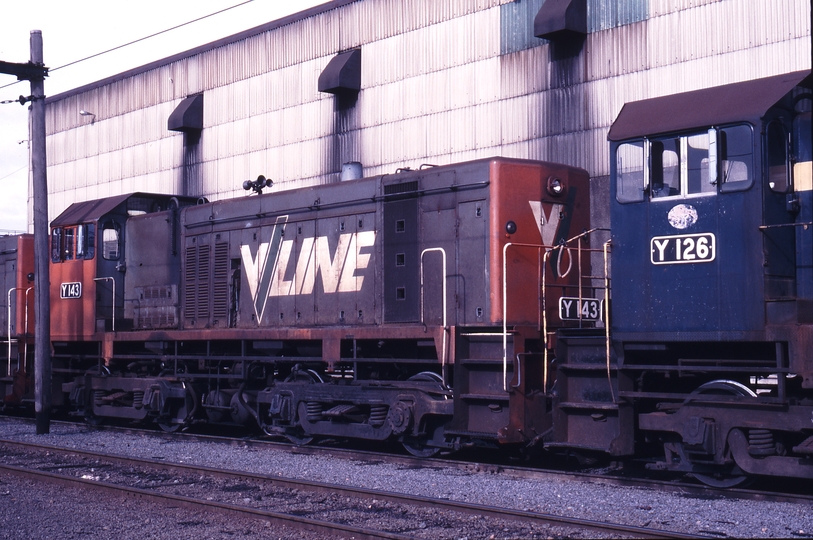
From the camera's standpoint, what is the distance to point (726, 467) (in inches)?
313

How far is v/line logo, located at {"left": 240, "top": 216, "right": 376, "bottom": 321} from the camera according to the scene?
11.3 m

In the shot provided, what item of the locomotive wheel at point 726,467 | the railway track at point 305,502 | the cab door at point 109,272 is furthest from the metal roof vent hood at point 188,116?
the locomotive wheel at point 726,467

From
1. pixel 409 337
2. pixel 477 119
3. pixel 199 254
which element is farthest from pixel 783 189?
pixel 477 119

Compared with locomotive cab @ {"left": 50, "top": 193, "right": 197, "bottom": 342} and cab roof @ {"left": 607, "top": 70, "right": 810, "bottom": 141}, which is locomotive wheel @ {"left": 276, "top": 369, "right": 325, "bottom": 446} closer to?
locomotive cab @ {"left": 50, "top": 193, "right": 197, "bottom": 342}

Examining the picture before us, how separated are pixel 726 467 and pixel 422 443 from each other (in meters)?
3.77

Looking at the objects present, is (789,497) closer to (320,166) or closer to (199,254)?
(199,254)

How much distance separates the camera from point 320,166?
20656 mm

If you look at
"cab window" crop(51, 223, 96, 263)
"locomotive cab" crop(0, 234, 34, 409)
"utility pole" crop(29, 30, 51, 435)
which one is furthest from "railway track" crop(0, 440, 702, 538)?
"locomotive cab" crop(0, 234, 34, 409)

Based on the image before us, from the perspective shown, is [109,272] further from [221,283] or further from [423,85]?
[423,85]

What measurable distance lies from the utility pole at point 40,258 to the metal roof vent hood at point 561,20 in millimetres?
8742

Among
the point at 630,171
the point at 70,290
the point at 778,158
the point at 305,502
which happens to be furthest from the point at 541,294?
the point at 70,290

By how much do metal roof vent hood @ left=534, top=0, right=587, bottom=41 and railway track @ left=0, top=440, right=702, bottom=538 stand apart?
10.1 meters

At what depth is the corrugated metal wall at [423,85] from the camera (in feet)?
47.0

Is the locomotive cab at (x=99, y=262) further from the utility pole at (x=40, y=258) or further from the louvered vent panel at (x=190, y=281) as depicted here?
the louvered vent panel at (x=190, y=281)
